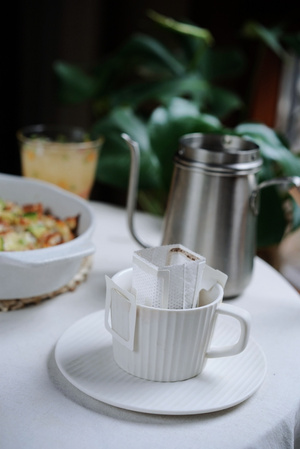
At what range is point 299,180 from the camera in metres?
0.92

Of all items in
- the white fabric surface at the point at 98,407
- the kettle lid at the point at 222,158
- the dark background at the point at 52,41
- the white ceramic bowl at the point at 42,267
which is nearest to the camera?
the white fabric surface at the point at 98,407

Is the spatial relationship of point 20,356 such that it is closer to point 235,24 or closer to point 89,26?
point 235,24

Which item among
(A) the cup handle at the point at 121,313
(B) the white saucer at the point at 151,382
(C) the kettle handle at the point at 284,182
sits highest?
(C) the kettle handle at the point at 284,182

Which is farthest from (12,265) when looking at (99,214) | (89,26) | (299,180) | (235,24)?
(89,26)

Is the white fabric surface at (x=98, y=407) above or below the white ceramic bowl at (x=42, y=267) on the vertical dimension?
below

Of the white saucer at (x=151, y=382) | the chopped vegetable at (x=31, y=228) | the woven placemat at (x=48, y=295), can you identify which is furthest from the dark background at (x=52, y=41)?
the white saucer at (x=151, y=382)

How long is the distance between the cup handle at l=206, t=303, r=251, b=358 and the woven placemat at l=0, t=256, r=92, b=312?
0.30 meters

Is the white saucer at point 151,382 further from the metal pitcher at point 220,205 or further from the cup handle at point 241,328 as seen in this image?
the metal pitcher at point 220,205

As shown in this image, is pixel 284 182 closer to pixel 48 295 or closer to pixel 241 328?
pixel 241 328

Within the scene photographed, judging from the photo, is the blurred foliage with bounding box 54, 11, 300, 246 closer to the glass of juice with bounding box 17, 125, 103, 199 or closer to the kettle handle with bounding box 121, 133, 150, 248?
the glass of juice with bounding box 17, 125, 103, 199

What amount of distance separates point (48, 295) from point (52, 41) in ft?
5.91

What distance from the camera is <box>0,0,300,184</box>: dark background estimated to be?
2439mm

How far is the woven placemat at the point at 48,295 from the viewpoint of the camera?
88 cm

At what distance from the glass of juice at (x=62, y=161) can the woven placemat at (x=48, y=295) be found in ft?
1.02
